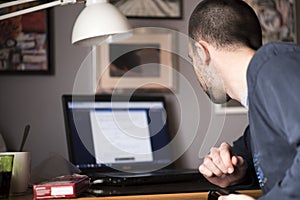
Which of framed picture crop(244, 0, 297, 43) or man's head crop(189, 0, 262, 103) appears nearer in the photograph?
man's head crop(189, 0, 262, 103)

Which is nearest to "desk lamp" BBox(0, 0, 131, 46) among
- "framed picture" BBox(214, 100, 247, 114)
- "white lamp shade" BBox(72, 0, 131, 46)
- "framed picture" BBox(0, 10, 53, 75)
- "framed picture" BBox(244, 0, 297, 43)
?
"white lamp shade" BBox(72, 0, 131, 46)

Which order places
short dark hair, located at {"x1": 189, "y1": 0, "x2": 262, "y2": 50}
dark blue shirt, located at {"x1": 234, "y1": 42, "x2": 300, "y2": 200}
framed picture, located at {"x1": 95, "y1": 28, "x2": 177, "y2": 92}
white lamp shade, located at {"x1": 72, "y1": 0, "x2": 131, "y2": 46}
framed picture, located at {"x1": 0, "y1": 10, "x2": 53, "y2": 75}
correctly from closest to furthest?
dark blue shirt, located at {"x1": 234, "y1": 42, "x2": 300, "y2": 200} < short dark hair, located at {"x1": 189, "y1": 0, "x2": 262, "y2": 50} < white lamp shade, located at {"x1": 72, "y1": 0, "x2": 131, "y2": 46} < framed picture, located at {"x1": 0, "y1": 10, "x2": 53, "y2": 75} < framed picture, located at {"x1": 95, "y1": 28, "x2": 177, "y2": 92}

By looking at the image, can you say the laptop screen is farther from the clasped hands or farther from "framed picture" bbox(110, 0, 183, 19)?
the clasped hands

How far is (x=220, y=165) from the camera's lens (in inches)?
56.1

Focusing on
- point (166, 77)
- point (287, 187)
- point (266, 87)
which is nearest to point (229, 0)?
point (266, 87)

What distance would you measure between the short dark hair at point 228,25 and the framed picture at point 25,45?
2.81 ft

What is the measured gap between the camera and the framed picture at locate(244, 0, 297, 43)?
2246 mm

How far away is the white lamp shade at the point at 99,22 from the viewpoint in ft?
4.87

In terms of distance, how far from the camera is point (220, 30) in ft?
4.05

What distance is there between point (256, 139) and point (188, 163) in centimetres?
106

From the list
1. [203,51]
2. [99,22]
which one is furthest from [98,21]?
[203,51]

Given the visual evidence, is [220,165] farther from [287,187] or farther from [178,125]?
[178,125]

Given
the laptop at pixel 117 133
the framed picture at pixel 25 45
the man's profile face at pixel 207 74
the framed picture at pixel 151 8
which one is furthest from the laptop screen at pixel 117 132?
the man's profile face at pixel 207 74

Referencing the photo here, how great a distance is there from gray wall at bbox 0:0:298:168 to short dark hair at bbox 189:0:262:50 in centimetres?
85
